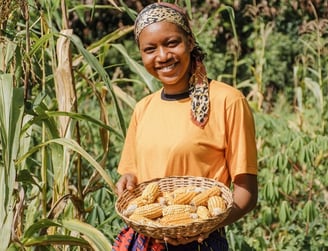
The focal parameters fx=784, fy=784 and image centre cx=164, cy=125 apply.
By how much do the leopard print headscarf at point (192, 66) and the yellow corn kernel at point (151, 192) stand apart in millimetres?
173

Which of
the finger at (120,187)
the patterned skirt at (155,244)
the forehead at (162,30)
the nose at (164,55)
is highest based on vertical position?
the forehead at (162,30)

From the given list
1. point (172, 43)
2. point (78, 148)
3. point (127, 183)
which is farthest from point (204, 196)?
point (78, 148)

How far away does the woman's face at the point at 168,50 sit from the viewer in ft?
5.89

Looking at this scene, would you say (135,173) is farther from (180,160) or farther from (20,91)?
(20,91)

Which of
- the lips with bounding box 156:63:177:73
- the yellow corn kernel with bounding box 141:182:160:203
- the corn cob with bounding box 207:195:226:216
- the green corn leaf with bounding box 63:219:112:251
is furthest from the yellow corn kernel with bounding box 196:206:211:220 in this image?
the green corn leaf with bounding box 63:219:112:251

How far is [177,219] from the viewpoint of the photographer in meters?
1.66

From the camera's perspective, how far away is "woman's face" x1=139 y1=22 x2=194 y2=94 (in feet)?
5.89

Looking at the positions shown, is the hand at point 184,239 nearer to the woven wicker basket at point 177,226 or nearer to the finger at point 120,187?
the woven wicker basket at point 177,226

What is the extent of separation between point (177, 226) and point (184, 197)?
16 cm

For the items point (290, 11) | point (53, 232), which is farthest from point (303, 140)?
point (290, 11)

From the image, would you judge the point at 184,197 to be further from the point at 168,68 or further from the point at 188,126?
the point at 168,68

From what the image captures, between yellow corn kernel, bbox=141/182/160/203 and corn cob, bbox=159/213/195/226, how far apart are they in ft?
0.32

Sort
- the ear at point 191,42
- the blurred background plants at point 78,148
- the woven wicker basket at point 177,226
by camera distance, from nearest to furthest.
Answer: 1. the woven wicker basket at point 177,226
2. the ear at point 191,42
3. the blurred background plants at point 78,148

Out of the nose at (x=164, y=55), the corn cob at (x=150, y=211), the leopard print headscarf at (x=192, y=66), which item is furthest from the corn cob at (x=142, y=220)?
the nose at (x=164, y=55)
